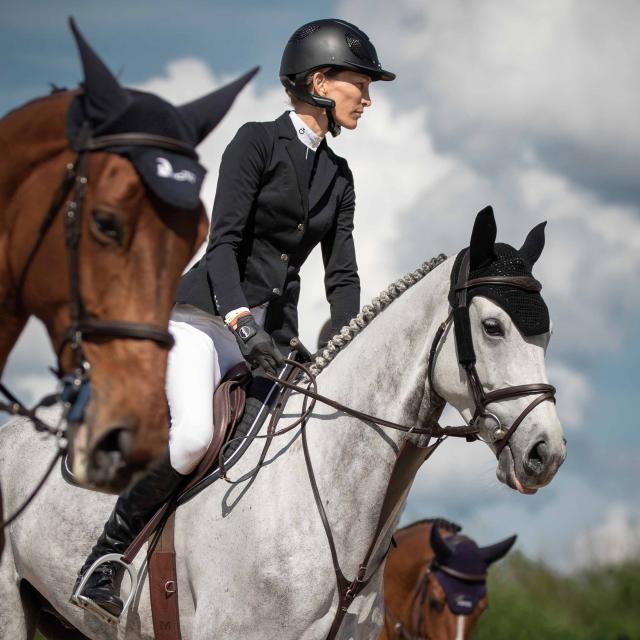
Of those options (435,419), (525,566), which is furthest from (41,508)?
(525,566)

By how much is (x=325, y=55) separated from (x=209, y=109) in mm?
2498

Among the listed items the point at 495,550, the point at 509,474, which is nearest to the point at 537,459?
the point at 509,474

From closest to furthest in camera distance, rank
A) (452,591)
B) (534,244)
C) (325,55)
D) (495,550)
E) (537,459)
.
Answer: (537,459)
(534,244)
(325,55)
(452,591)
(495,550)

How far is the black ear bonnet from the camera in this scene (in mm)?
5289

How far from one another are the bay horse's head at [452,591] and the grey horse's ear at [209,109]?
724 centimetres

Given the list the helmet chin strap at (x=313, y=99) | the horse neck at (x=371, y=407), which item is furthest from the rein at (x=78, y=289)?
the helmet chin strap at (x=313, y=99)

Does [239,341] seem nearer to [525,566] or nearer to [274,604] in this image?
[274,604]

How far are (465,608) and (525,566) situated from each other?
12.0 metres

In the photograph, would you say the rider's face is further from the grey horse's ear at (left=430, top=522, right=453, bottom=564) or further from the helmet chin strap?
the grey horse's ear at (left=430, top=522, right=453, bottom=564)

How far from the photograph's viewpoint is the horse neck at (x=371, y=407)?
212 inches

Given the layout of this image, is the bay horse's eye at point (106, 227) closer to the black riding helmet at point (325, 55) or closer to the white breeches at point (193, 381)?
the white breeches at point (193, 381)

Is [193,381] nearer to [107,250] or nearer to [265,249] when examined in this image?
[265,249]

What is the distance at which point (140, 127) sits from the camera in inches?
138

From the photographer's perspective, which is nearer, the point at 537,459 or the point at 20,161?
the point at 20,161
